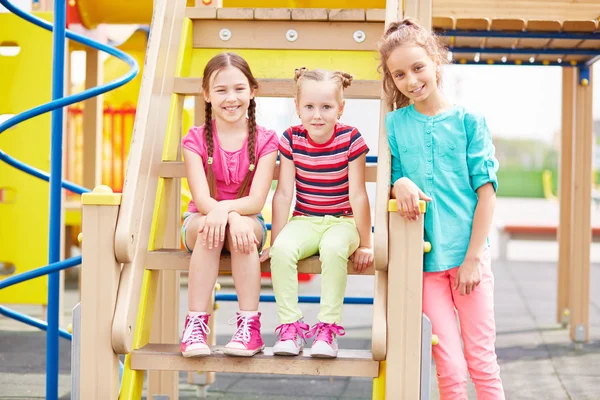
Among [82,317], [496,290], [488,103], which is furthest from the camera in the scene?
[488,103]

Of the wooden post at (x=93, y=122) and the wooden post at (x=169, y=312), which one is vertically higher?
the wooden post at (x=93, y=122)

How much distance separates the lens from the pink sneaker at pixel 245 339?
250 centimetres

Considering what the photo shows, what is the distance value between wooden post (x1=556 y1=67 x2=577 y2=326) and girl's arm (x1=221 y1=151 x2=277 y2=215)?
126 inches

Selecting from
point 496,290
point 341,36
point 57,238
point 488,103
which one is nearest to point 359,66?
point 341,36

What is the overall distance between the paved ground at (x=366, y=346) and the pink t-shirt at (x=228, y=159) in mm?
1363

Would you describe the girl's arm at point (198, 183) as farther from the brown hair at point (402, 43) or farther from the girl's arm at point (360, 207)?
the brown hair at point (402, 43)

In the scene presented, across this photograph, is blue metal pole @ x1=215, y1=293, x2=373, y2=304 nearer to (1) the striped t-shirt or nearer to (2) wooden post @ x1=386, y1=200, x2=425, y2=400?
(1) the striped t-shirt

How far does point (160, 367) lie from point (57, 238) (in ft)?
2.44

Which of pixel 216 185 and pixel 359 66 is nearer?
pixel 216 185

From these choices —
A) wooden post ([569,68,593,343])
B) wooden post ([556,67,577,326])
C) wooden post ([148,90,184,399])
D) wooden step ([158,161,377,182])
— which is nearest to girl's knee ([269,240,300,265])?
wooden step ([158,161,377,182])

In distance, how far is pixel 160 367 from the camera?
2562mm

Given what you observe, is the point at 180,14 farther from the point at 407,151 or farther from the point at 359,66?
the point at 407,151

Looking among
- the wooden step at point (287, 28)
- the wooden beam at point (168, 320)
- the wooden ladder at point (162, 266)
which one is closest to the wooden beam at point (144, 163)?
the wooden ladder at point (162, 266)

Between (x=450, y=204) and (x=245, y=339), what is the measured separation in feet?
2.47
